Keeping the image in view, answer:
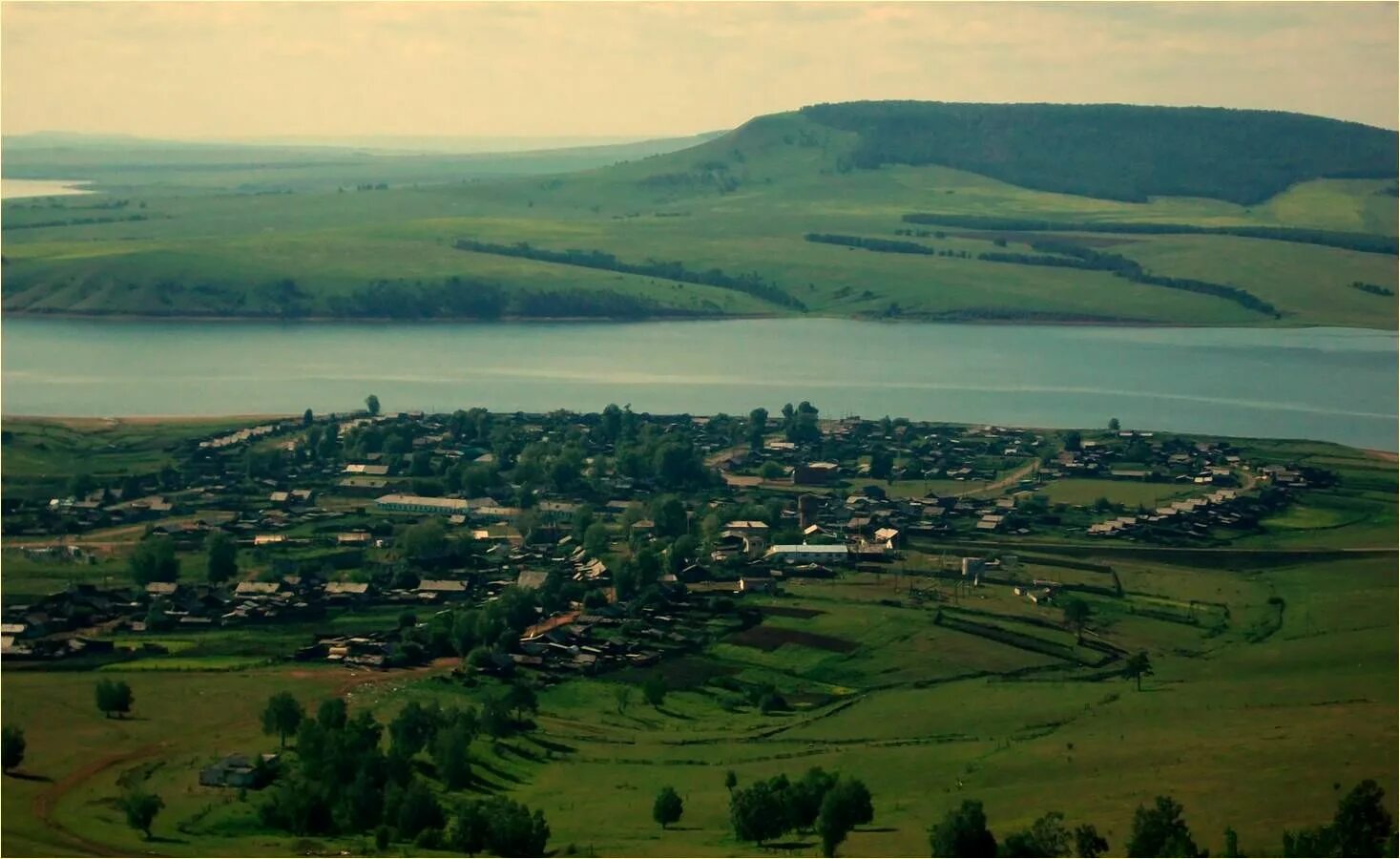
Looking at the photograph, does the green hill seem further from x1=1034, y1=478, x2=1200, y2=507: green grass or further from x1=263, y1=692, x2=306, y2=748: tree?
x1=263, y1=692, x2=306, y2=748: tree

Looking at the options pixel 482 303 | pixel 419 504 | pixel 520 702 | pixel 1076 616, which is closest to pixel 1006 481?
pixel 419 504

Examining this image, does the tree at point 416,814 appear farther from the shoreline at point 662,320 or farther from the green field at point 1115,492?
the shoreline at point 662,320

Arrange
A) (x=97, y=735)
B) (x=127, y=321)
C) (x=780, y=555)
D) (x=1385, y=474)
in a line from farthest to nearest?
(x=127, y=321) → (x=1385, y=474) → (x=780, y=555) → (x=97, y=735)

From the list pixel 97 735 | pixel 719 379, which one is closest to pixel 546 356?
pixel 719 379

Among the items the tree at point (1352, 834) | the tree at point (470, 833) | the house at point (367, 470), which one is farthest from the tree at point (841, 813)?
the house at point (367, 470)

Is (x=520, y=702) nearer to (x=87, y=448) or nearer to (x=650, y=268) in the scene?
(x=87, y=448)

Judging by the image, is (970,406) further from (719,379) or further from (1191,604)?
(1191,604)

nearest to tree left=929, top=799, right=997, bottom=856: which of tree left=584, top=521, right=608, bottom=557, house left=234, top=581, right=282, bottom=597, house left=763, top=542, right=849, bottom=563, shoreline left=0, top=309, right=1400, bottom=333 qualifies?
house left=234, top=581, right=282, bottom=597
